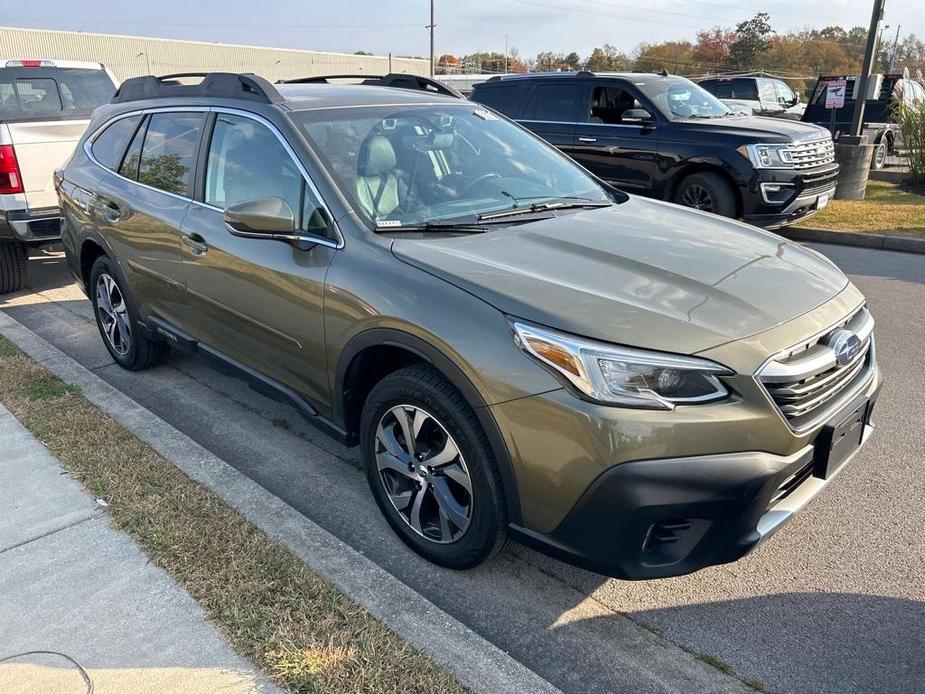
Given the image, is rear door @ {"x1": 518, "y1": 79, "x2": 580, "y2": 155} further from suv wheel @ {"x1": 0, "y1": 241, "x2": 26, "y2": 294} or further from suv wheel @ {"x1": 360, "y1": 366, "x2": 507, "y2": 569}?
suv wheel @ {"x1": 360, "y1": 366, "x2": 507, "y2": 569}

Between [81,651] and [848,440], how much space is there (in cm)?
274

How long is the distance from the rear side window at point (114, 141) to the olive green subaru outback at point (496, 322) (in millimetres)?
387

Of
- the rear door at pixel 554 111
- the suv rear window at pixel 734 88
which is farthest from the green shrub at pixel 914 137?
the suv rear window at pixel 734 88

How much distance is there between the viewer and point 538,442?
2.37 metres

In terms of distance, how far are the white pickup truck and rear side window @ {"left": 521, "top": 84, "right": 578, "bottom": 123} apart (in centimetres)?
515

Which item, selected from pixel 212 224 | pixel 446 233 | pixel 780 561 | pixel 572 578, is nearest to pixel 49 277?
pixel 212 224

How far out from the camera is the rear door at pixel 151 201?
402cm

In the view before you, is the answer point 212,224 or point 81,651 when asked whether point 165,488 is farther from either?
point 212,224

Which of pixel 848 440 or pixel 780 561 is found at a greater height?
pixel 848 440

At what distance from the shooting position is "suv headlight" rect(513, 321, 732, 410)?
7.48 feet

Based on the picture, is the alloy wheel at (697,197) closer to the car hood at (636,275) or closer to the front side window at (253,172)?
the car hood at (636,275)

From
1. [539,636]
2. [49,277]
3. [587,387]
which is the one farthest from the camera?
[49,277]

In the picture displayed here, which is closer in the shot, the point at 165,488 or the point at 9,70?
the point at 165,488

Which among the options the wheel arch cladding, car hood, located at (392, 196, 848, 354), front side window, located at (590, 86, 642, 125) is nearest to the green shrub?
front side window, located at (590, 86, 642, 125)
